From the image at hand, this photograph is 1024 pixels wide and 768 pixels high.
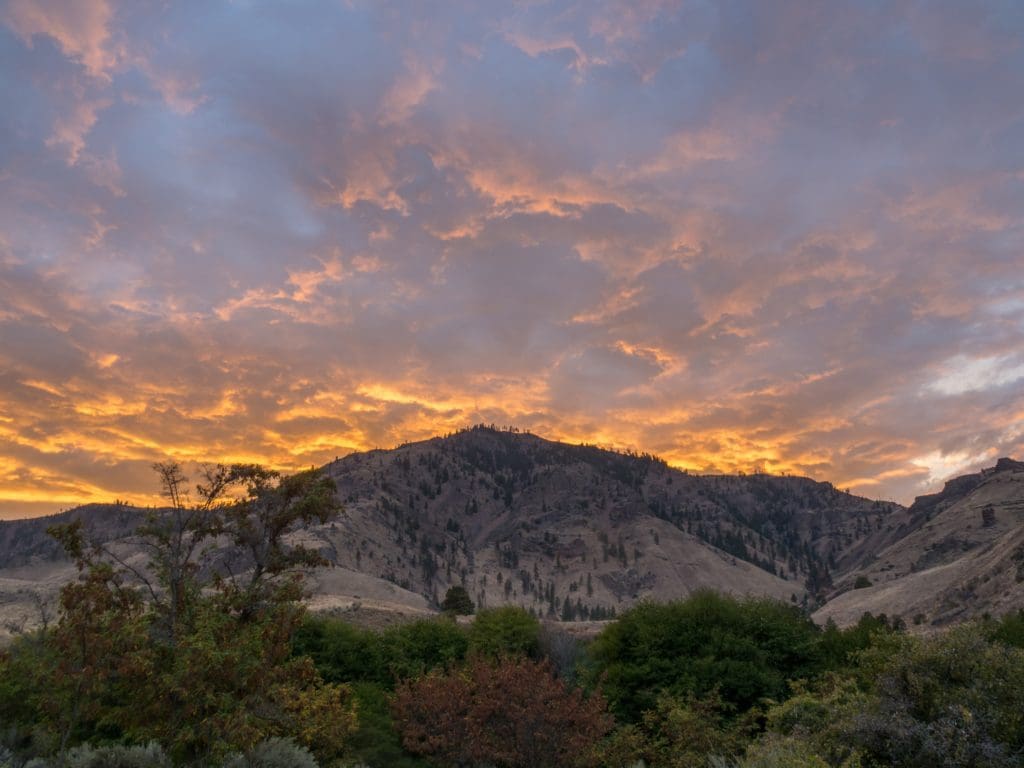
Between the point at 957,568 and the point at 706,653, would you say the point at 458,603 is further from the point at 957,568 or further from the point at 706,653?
the point at 706,653

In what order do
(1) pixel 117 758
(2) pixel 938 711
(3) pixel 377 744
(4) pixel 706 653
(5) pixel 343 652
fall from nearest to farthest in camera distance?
(2) pixel 938 711 → (1) pixel 117 758 → (3) pixel 377 744 → (4) pixel 706 653 → (5) pixel 343 652

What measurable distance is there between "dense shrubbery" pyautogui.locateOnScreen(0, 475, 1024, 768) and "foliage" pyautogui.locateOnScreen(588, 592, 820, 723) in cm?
10

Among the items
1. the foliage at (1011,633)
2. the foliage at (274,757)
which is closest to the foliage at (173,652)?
the foliage at (274,757)

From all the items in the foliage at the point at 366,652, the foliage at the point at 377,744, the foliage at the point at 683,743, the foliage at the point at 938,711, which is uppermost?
the foliage at the point at 938,711

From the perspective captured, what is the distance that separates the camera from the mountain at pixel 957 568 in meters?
65.6

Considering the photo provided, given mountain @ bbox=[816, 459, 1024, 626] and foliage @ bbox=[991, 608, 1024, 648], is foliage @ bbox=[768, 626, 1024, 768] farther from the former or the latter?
mountain @ bbox=[816, 459, 1024, 626]

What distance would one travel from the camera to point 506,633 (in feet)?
149

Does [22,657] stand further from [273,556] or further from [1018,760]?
[1018,760]

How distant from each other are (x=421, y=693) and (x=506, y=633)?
21675mm

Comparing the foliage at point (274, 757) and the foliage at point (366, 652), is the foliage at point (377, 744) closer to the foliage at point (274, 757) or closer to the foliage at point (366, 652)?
the foliage at point (274, 757)

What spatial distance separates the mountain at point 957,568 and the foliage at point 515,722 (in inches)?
2142

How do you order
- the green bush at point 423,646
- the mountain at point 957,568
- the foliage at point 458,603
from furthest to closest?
1. the foliage at point 458,603
2. the mountain at point 957,568
3. the green bush at point 423,646

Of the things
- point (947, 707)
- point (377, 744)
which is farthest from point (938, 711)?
point (377, 744)

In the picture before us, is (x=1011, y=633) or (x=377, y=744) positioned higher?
(x=1011, y=633)
